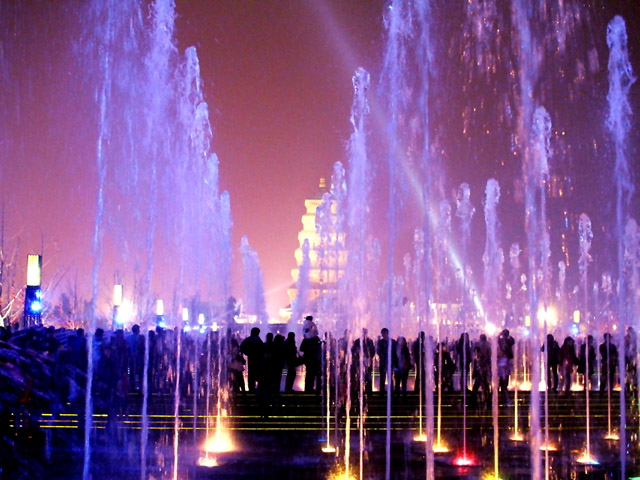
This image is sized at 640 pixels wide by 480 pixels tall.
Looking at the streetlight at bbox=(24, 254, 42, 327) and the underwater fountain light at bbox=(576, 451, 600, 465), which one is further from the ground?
the streetlight at bbox=(24, 254, 42, 327)

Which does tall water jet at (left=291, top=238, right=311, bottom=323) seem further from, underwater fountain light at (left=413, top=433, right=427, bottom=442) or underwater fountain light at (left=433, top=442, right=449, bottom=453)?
underwater fountain light at (left=433, top=442, right=449, bottom=453)

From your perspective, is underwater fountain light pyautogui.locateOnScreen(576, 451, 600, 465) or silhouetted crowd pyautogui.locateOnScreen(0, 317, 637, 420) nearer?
underwater fountain light pyautogui.locateOnScreen(576, 451, 600, 465)

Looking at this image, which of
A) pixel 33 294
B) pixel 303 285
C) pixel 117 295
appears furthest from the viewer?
pixel 303 285

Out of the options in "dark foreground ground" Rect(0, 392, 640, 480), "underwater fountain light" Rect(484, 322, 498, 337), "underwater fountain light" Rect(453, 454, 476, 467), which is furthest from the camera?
"underwater fountain light" Rect(484, 322, 498, 337)

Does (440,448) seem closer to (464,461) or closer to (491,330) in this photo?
(464,461)

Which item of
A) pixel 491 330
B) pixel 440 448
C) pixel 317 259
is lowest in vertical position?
pixel 440 448

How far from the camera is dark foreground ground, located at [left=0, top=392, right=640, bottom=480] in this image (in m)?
8.96

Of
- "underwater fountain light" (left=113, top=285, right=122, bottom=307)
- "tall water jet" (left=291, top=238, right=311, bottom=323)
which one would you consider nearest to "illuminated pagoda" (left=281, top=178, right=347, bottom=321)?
"tall water jet" (left=291, top=238, right=311, bottom=323)

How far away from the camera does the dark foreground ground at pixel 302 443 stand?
8961mm

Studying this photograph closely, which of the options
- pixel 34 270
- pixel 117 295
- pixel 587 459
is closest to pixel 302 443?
pixel 587 459

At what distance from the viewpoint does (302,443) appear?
36.9 feet

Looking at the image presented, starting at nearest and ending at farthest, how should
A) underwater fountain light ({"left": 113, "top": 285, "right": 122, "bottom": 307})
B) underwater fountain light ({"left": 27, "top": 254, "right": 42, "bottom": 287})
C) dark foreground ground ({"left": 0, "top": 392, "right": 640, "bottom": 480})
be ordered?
dark foreground ground ({"left": 0, "top": 392, "right": 640, "bottom": 480}) < underwater fountain light ({"left": 27, "top": 254, "right": 42, "bottom": 287}) < underwater fountain light ({"left": 113, "top": 285, "right": 122, "bottom": 307})

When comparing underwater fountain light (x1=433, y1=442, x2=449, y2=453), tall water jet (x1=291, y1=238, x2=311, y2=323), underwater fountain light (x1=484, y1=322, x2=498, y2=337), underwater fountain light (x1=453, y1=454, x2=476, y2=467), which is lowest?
underwater fountain light (x1=433, y1=442, x2=449, y2=453)

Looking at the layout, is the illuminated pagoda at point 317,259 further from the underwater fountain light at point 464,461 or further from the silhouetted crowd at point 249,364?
the underwater fountain light at point 464,461
